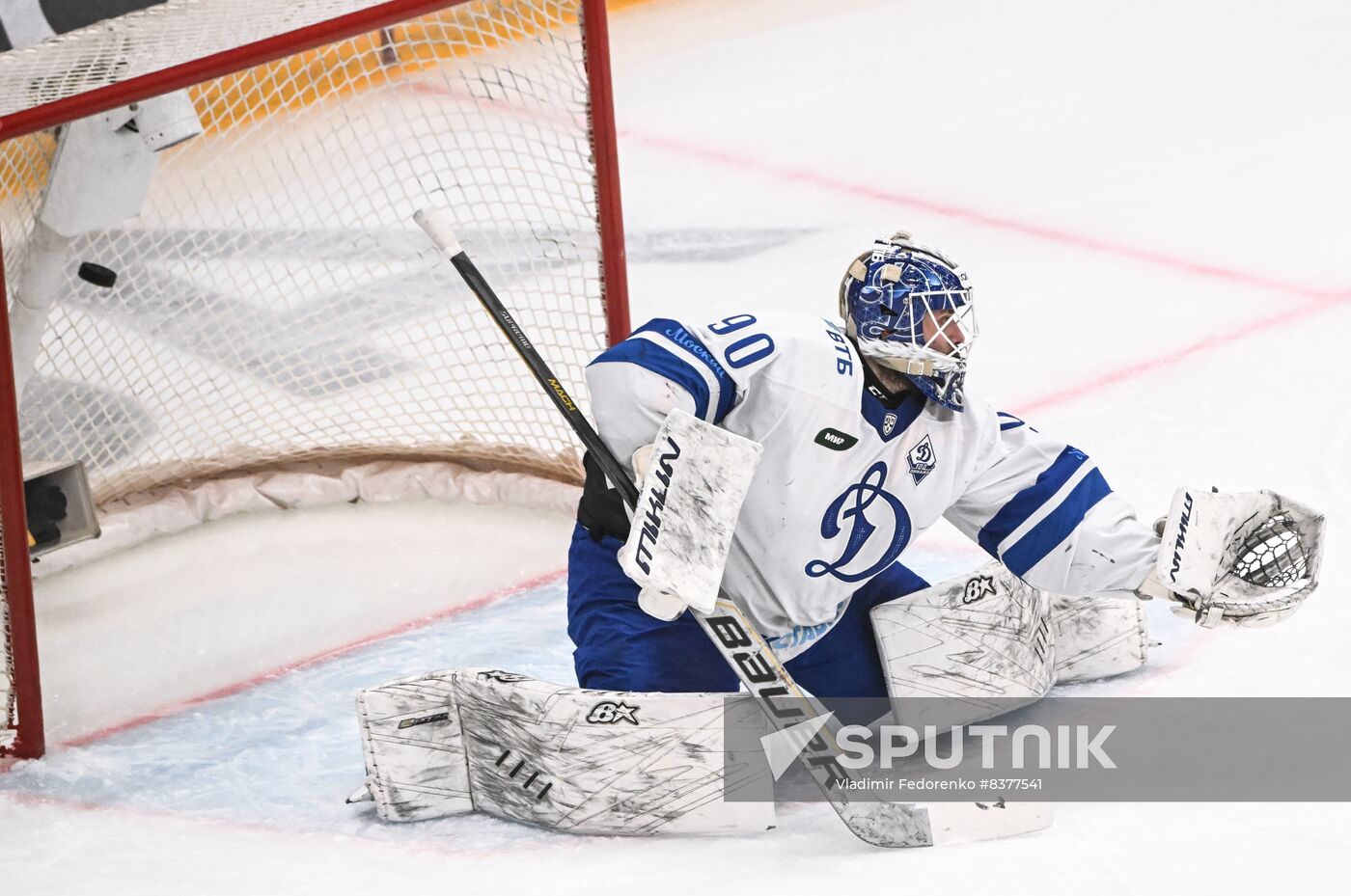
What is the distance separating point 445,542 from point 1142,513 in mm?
1321

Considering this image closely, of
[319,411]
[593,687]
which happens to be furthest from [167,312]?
[593,687]

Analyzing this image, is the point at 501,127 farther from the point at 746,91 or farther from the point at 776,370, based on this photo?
the point at 746,91

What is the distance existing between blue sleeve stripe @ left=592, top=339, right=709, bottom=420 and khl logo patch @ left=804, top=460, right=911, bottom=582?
26cm

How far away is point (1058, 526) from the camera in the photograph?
277 centimetres

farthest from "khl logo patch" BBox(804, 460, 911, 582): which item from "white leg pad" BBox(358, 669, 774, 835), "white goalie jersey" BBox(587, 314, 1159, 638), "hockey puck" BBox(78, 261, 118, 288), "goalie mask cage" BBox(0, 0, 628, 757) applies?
"hockey puck" BBox(78, 261, 118, 288)

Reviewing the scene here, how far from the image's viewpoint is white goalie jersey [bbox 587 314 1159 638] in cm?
249

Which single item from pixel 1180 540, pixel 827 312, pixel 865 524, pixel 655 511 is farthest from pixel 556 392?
pixel 827 312

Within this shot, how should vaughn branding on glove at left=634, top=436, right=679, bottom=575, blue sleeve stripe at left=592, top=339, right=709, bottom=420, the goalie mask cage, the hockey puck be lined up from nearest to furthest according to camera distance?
vaughn branding on glove at left=634, top=436, right=679, bottom=575 → blue sleeve stripe at left=592, top=339, right=709, bottom=420 → the goalie mask cage → the hockey puck

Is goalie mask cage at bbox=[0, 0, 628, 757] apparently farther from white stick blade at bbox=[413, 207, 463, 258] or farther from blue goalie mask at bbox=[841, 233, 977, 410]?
blue goalie mask at bbox=[841, 233, 977, 410]

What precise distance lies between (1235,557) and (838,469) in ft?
2.03

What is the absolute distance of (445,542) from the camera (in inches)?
144

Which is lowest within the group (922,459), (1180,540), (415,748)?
(415,748)

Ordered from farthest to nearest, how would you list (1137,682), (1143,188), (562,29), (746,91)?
(746,91) → (1143,188) → (562,29) → (1137,682)

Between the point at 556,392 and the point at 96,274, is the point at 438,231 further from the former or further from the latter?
the point at 96,274
